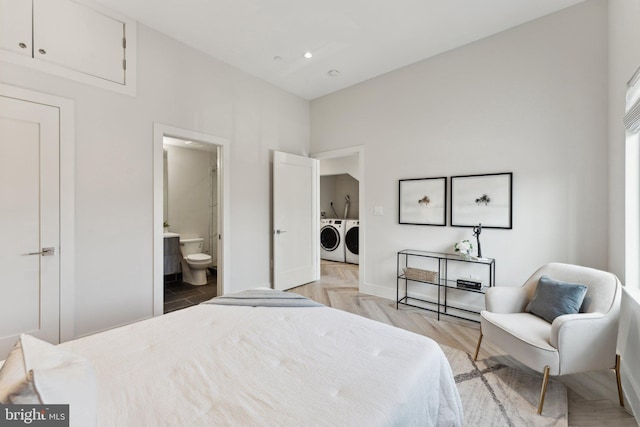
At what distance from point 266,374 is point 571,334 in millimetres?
1822

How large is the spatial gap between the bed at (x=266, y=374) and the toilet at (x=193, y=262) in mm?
2667

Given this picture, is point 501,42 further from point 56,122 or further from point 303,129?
point 56,122

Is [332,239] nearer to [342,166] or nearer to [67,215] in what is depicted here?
[342,166]

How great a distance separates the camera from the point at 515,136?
2.67m

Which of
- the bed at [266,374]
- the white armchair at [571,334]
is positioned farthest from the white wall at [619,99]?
the bed at [266,374]

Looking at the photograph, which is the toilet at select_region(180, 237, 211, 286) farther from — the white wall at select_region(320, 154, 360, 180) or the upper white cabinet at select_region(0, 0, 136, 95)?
the white wall at select_region(320, 154, 360, 180)

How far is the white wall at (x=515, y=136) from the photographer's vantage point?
2.31m

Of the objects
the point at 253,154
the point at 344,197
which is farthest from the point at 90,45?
the point at 344,197

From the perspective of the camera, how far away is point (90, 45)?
92.5 inches

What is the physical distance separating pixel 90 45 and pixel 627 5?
417 centimetres

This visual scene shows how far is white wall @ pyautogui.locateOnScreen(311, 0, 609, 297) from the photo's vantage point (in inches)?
90.8

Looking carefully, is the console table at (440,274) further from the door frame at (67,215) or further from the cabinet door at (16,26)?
the cabinet door at (16,26)

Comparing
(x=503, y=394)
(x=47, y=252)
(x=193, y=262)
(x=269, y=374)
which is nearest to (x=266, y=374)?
(x=269, y=374)

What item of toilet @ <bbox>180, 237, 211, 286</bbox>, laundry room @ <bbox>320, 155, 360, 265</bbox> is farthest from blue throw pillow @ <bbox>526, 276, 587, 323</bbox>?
toilet @ <bbox>180, 237, 211, 286</bbox>
